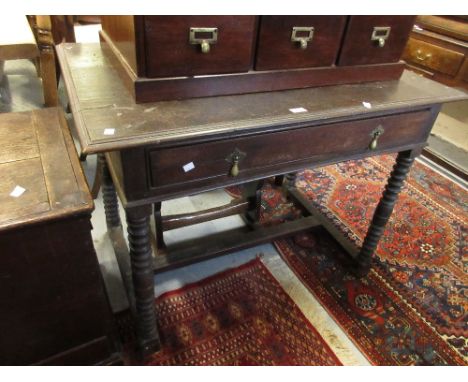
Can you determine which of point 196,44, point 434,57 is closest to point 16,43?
point 196,44

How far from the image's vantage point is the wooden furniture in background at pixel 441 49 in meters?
2.37

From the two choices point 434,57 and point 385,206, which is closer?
point 385,206

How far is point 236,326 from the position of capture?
1438 mm

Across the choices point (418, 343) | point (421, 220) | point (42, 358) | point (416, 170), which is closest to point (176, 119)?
point (42, 358)

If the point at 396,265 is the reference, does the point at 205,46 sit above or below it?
above

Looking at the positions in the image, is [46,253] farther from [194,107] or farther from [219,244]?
[219,244]

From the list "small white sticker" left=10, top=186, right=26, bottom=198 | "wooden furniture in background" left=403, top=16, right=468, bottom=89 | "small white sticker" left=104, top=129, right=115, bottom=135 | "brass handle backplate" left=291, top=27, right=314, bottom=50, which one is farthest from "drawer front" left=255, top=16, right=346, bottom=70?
"wooden furniture in background" left=403, top=16, right=468, bottom=89

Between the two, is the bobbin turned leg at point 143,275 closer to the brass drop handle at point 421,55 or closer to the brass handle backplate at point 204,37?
the brass handle backplate at point 204,37

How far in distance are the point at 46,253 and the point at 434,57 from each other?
2.68m

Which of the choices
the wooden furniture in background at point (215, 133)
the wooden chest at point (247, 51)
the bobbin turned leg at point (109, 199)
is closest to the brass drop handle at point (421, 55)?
the wooden furniture in background at point (215, 133)

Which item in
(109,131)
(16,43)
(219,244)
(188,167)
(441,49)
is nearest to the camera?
(109,131)

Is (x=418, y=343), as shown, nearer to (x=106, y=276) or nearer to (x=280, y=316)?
(x=280, y=316)

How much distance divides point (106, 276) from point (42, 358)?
19.8 inches

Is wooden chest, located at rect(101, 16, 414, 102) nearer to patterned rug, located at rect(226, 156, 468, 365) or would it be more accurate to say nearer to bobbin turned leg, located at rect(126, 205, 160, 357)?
bobbin turned leg, located at rect(126, 205, 160, 357)
